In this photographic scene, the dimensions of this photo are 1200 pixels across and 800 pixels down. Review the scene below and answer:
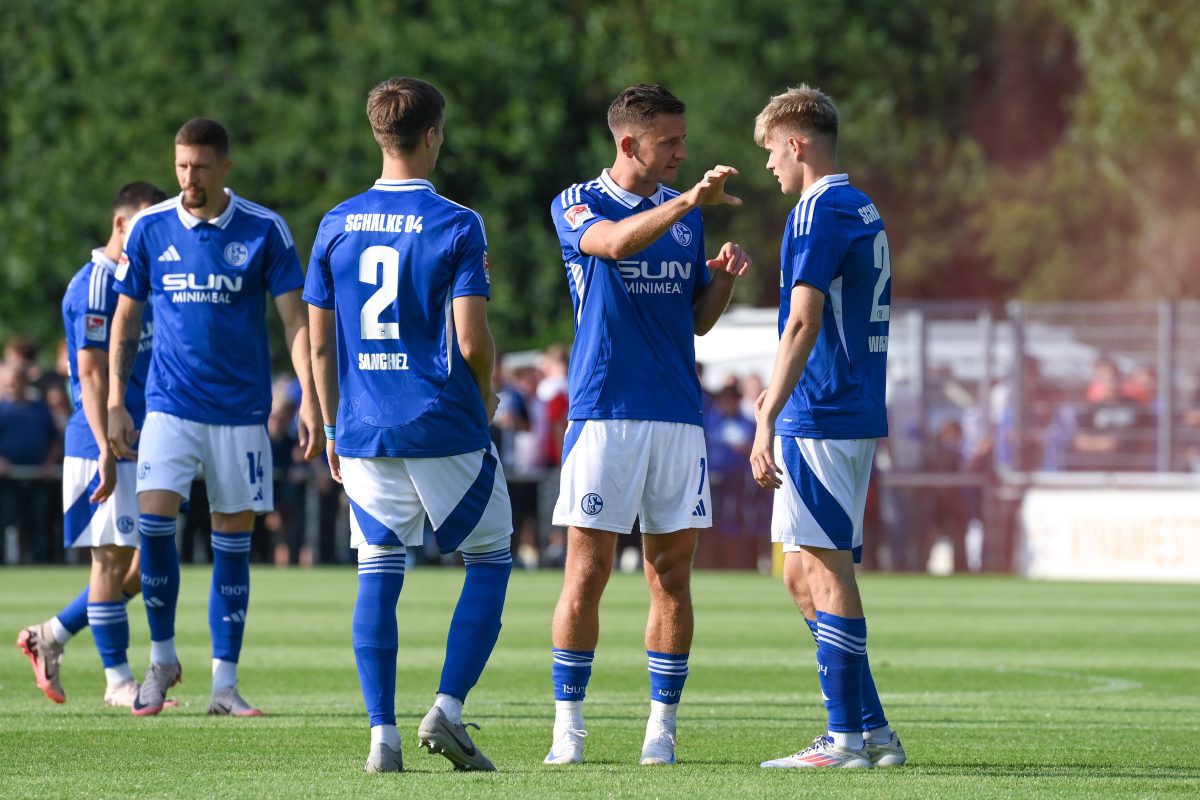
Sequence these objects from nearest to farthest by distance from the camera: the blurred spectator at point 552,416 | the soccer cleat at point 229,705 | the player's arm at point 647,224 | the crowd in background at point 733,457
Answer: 1. the player's arm at point 647,224
2. the soccer cleat at point 229,705
3. the crowd in background at point 733,457
4. the blurred spectator at point 552,416

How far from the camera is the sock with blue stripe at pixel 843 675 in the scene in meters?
7.70

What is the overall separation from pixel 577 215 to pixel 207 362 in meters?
2.56

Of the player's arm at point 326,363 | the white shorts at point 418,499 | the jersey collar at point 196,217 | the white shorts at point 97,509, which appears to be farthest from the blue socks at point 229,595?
the white shorts at point 418,499

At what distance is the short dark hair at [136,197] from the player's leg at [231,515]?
58.3 inches

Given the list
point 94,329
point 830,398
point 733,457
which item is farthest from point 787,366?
point 733,457

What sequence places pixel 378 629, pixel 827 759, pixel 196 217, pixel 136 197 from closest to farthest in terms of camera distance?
pixel 378 629
pixel 827 759
pixel 196 217
pixel 136 197

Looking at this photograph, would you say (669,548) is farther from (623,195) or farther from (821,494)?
(623,195)

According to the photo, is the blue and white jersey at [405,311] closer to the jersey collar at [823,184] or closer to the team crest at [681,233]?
the team crest at [681,233]

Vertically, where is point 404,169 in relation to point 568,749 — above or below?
above

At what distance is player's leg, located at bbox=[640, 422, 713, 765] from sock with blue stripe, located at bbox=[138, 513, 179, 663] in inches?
111

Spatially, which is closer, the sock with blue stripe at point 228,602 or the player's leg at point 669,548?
the player's leg at point 669,548

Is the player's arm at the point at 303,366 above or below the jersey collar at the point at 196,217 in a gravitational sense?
below

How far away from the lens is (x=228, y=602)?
9578 mm

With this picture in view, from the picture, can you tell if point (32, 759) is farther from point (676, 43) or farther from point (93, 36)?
point (676, 43)
